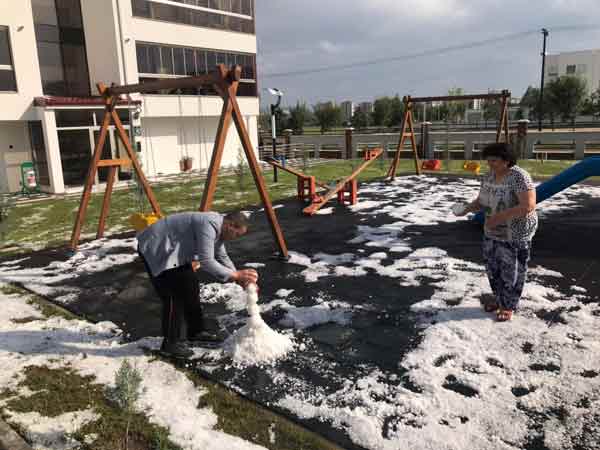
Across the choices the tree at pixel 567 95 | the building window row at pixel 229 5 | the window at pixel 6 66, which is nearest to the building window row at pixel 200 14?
the building window row at pixel 229 5

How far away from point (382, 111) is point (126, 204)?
146 feet

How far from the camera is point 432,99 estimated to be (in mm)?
13516

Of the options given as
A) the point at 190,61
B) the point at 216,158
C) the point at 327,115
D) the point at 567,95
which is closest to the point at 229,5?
the point at 190,61

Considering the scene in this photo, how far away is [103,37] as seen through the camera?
16281 mm

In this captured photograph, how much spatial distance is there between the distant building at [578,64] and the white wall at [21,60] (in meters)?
84.2

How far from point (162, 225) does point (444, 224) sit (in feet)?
19.6

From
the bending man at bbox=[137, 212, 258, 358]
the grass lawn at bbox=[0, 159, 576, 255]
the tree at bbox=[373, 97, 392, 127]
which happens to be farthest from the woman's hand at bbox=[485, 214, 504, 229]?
the tree at bbox=[373, 97, 392, 127]

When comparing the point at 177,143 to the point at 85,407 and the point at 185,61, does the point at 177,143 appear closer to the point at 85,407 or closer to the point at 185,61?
the point at 185,61

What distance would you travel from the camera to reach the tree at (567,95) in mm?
39344

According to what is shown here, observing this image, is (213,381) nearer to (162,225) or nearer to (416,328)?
(162,225)

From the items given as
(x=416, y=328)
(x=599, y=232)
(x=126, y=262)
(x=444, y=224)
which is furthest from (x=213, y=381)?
(x=599, y=232)

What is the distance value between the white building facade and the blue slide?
12.7 metres

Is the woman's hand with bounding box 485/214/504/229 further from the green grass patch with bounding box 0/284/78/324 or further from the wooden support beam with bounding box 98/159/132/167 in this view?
the wooden support beam with bounding box 98/159/132/167

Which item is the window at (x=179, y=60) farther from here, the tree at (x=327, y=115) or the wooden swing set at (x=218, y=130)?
the tree at (x=327, y=115)
